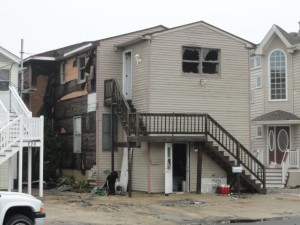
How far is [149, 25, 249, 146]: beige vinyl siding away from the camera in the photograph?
24.5 m

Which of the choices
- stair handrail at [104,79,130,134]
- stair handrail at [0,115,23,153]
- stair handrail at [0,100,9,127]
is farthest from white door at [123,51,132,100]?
stair handrail at [0,115,23,153]

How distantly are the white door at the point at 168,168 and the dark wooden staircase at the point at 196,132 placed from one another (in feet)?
2.26

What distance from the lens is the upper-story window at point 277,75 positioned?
1308 inches

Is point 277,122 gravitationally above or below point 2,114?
above

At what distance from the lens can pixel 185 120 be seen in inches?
960

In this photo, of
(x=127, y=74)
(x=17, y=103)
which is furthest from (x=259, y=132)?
(x=17, y=103)

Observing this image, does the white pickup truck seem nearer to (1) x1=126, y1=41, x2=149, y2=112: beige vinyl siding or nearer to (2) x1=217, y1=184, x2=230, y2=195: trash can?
(1) x1=126, y1=41, x2=149, y2=112: beige vinyl siding

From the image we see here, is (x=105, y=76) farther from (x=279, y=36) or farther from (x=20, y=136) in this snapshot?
(x=279, y=36)

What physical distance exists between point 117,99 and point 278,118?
1141cm

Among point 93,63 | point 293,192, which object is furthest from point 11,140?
point 293,192

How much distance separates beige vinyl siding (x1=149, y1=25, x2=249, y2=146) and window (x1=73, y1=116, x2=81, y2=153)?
552cm

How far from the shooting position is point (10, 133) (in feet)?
66.9

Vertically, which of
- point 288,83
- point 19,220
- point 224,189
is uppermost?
point 288,83

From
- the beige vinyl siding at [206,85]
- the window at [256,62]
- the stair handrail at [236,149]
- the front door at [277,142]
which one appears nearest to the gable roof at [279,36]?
the window at [256,62]
